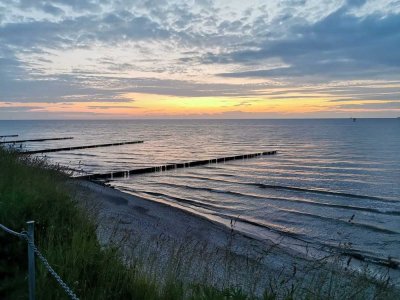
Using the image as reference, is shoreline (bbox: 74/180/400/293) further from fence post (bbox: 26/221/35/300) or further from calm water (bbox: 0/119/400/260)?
fence post (bbox: 26/221/35/300)

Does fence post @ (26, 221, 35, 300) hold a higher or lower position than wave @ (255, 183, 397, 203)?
higher

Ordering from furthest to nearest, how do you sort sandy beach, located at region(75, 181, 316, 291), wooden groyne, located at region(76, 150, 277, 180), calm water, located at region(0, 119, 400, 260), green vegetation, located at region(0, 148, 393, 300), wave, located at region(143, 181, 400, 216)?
wooden groyne, located at region(76, 150, 277, 180) → wave, located at region(143, 181, 400, 216) → calm water, located at region(0, 119, 400, 260) → sandy beach, located at region(75, 181, 316, 291) → green vegetation, located at region(0, 148, 393, 300)

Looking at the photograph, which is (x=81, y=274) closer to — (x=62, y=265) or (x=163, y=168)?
(x=62, y=265)

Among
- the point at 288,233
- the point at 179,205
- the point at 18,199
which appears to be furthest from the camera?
the point at 179,205

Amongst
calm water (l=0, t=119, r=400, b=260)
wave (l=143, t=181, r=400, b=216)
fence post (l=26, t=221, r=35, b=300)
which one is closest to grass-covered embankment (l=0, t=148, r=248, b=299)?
fence post (l=26, t=221, r=35, b=300)

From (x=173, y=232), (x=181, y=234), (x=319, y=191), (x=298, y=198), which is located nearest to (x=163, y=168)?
(x=319, y=191)

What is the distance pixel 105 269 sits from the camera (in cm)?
578

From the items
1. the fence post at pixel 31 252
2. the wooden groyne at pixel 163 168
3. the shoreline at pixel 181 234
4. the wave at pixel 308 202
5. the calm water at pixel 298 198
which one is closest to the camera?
the fence post at pixel 31 252

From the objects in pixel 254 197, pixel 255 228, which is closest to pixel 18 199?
pixel 255 228

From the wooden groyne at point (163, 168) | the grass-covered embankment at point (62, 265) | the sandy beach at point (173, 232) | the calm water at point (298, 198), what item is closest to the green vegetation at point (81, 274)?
the grass-covered embankment at point (62, 265)

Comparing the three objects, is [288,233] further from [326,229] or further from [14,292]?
[14,292]

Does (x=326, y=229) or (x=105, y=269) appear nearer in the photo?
(x=105, y=269)

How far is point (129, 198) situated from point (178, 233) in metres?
7.41

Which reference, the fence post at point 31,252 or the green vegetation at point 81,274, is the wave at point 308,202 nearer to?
the green vegetation at point 81,274
